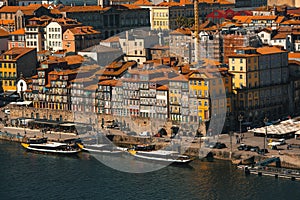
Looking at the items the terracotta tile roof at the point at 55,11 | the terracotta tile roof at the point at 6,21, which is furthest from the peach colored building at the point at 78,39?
the terracotta tile roof at the point at 6,21

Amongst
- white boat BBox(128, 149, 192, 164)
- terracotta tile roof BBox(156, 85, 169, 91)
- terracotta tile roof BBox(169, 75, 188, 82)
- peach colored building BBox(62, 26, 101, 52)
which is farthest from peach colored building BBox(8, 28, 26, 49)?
white boat BBox(128, 149, 192, 164)

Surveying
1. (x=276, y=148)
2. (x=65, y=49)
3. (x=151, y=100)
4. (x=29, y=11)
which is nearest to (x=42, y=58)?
(x=65, y=49)

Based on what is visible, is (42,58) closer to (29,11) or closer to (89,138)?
(29,11)

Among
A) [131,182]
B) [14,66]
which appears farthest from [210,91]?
[14,66]

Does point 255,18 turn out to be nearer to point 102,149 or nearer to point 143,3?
point 143,3

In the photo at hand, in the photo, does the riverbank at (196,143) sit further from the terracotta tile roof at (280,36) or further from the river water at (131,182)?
the terracotta tile roof at (280,36)

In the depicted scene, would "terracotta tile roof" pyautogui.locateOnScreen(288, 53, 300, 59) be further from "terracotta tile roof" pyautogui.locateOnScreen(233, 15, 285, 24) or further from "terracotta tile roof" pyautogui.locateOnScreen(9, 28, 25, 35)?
"terracotta tile roof" pyautogui.locateOnScreen(9, 28, 25, 35)
